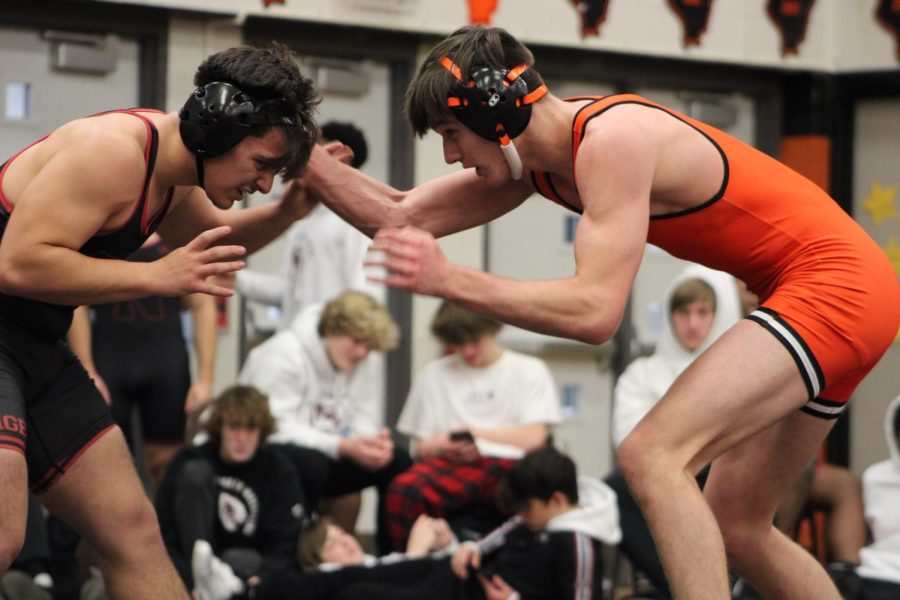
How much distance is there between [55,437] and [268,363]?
8.70 ft

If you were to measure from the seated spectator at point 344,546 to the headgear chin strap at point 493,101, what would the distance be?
238 centimetres

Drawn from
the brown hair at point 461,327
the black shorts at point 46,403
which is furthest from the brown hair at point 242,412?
the black shorts at point 46,403

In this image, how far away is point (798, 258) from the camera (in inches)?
149

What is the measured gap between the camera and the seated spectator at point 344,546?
5812mm

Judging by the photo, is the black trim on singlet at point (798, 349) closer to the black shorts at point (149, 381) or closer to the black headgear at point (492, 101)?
the black headgear at point (492, 101)

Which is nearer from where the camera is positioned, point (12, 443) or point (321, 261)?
point (12, 443)

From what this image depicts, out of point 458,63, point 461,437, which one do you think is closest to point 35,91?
point 461,437

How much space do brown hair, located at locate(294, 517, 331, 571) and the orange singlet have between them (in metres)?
2.41

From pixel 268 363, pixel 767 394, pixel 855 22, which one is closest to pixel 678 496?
pixel 767 394

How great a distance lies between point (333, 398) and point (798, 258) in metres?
3.01

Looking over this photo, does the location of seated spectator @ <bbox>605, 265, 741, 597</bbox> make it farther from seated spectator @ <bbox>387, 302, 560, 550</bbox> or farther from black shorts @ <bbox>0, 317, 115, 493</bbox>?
black shorts @ <bbox>0, 317, 115, 493</bbox>

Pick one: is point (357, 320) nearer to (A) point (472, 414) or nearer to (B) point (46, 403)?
(A) point (472, 414)

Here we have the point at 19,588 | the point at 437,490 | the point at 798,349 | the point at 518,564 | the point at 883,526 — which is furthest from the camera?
the point at 883,526

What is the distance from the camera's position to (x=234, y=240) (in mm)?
4297
